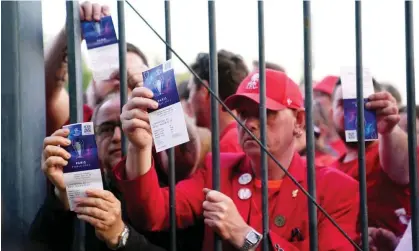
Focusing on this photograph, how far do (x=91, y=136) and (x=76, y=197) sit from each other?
0.16m

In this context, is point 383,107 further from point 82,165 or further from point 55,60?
point 55,60

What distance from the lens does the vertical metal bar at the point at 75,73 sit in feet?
5.99

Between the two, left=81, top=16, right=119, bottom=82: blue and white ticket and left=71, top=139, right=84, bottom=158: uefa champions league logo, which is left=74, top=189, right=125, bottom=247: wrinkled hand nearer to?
left=71, top=139, right=84, bottom=158: uefa champions league logo

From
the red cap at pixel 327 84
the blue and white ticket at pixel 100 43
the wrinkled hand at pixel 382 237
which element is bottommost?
the wrinkled hand at pixel 382 237

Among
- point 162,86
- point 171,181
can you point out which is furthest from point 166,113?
point 171,181

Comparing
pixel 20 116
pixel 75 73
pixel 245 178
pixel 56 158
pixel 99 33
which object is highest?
pixel 99 33

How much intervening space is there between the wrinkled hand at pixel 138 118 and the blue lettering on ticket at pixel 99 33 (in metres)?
0.19

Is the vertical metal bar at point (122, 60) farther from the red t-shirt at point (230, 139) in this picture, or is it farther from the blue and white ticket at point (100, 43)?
the red t-shirt at point (230, 139)

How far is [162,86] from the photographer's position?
68.8 inches

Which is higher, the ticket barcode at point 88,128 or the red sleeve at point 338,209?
the ticket barcode at point 88,128

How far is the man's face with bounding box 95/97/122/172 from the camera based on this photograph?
6.84 ft

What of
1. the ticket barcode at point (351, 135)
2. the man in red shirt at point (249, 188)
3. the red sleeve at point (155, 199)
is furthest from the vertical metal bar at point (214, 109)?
the ticket barcode at point (351, 135)

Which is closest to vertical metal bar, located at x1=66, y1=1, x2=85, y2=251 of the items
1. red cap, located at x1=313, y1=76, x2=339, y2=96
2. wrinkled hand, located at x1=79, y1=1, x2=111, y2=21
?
wrinkled hand, located at x1=79, y1=1, x2=111, y2=21

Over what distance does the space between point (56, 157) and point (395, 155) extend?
953 mm
